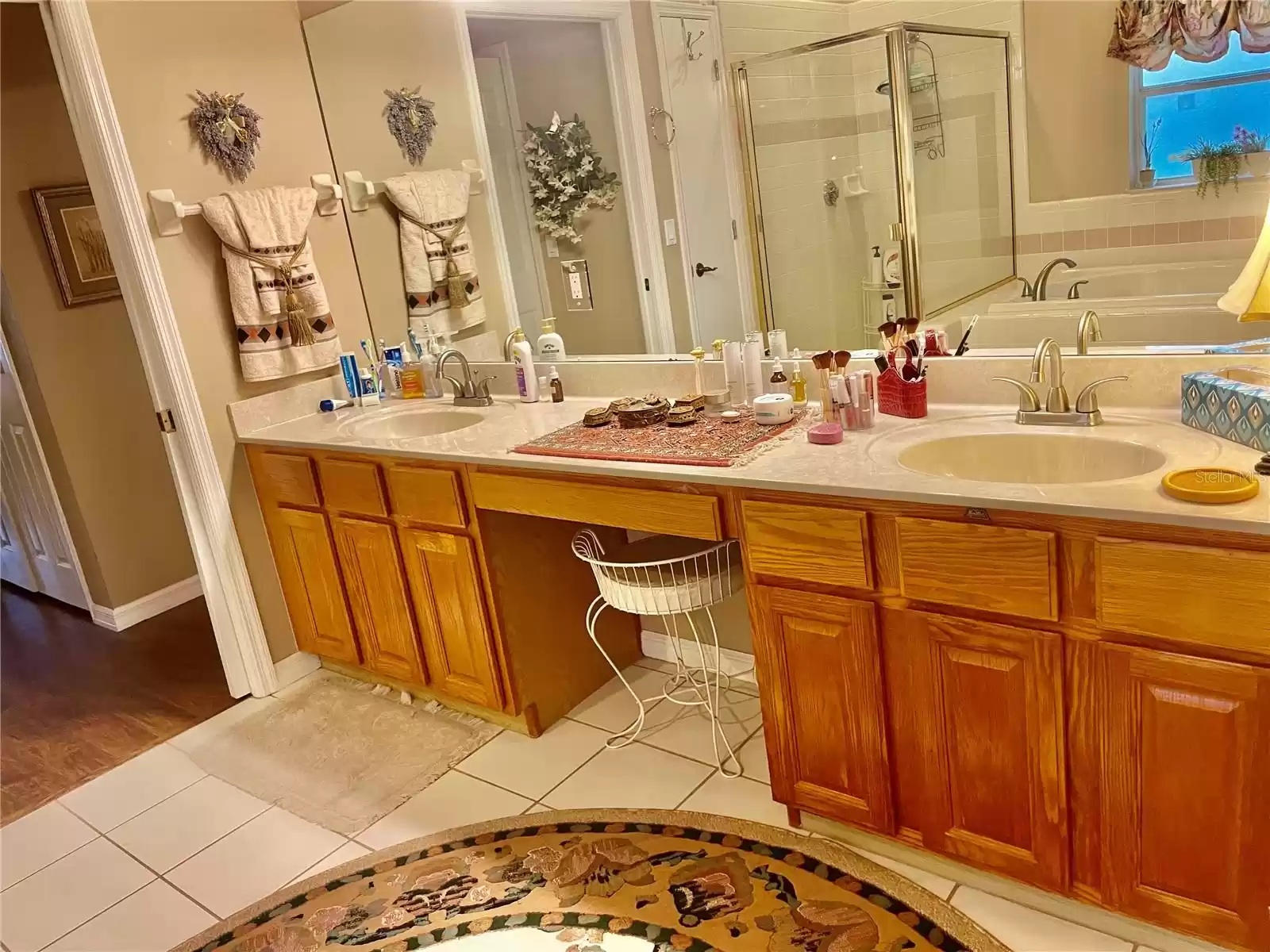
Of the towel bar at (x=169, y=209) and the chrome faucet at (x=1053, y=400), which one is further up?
the towel bar at (x=169, y=209)

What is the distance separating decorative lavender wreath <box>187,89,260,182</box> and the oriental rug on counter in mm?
1376

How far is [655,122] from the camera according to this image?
2455 mm

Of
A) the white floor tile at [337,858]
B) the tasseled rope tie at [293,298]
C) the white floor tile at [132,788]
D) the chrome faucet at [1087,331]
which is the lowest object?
the white floor tile at [337,858]

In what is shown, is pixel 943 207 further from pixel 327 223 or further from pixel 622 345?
pixel 327 223

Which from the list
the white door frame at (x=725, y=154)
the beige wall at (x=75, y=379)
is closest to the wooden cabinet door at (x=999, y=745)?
the white door frame at (x=725, y=154)

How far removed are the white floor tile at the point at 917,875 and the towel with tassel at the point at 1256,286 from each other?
1207 millimetres

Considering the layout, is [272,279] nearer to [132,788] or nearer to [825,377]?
[132,788]

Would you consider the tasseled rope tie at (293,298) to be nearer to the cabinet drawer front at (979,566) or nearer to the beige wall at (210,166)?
the beige wall at (210,166)

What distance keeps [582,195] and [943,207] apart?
106 centimetres

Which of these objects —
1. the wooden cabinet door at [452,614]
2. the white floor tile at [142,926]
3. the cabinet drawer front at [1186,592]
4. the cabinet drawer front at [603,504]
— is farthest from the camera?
the wooden cabinet door at [452,614]

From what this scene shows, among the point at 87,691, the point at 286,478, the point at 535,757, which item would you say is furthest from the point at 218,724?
the point at 535,757

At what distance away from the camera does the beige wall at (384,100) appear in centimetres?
291

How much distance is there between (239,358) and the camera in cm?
293

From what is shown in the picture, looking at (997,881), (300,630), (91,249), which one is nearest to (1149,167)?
(997,881)
